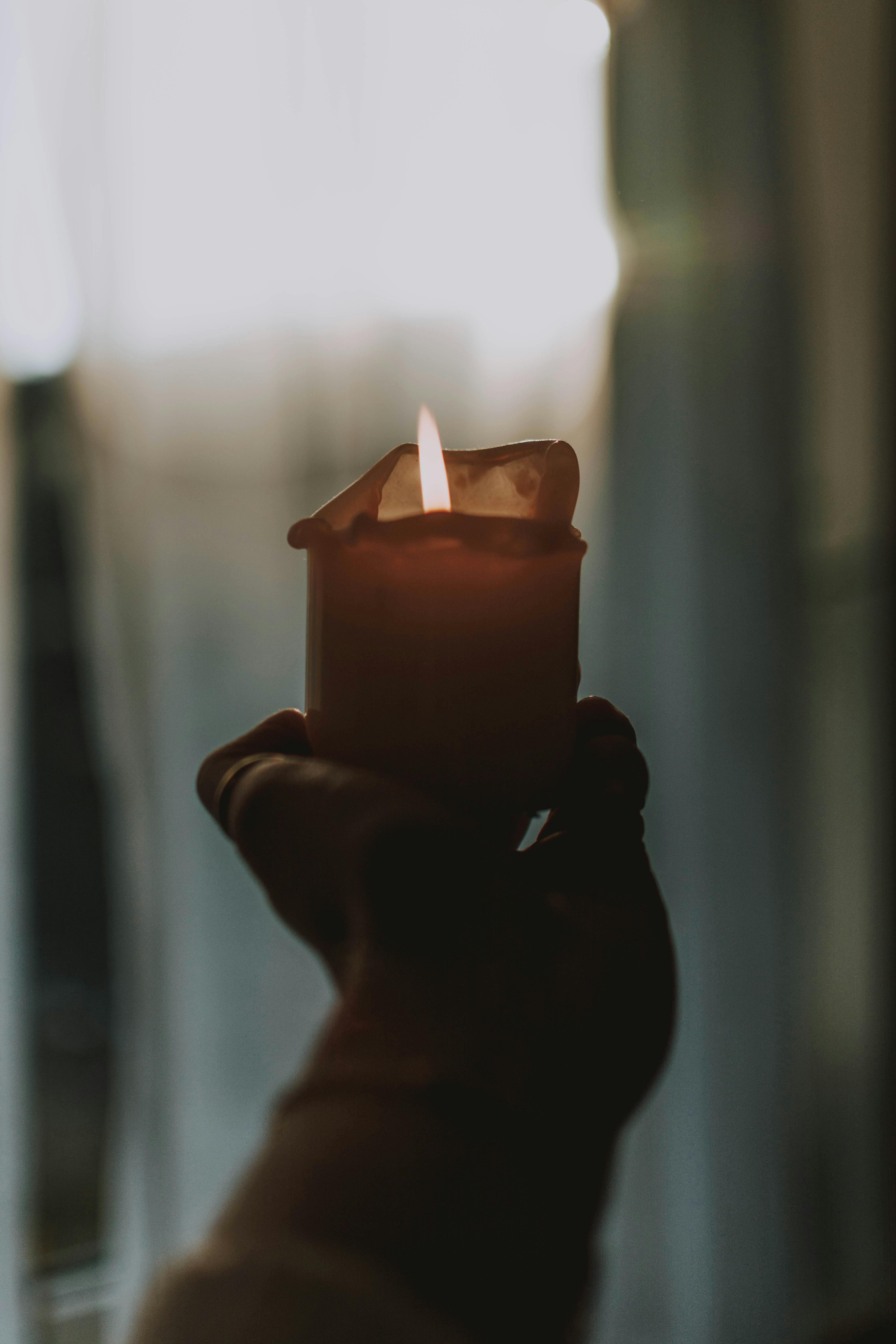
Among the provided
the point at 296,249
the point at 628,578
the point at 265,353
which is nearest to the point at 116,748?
the point at 265,353

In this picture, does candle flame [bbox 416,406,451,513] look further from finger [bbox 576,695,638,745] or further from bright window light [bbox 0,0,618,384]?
bright window light [bbox 0,0,618,384]

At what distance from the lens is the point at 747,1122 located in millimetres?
1377

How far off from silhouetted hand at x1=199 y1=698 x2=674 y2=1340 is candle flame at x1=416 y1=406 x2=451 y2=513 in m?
0.13

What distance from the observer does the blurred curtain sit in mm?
1332

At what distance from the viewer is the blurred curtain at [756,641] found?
133cm

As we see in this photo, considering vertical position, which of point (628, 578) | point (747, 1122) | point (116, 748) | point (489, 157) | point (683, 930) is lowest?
point (747, 1122)

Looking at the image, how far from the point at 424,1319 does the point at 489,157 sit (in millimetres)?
1205

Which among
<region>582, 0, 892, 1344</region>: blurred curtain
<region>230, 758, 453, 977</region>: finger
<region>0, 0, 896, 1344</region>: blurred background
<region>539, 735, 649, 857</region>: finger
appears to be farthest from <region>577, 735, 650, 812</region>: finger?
<region>582, 0, 892, 1344</region>: blurred curtain

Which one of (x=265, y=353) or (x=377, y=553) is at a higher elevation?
(x=265, y=353)

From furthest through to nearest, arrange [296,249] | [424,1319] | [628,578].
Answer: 1. [628,578]
2. [296,249]
3. [424,1319]

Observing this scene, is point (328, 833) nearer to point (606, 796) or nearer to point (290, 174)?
point (606, 796)

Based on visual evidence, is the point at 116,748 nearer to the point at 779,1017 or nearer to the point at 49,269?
the point at 49,269

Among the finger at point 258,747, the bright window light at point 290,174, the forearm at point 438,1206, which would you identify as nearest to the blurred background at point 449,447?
the bright window light at point 290,174

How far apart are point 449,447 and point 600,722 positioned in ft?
2.62
